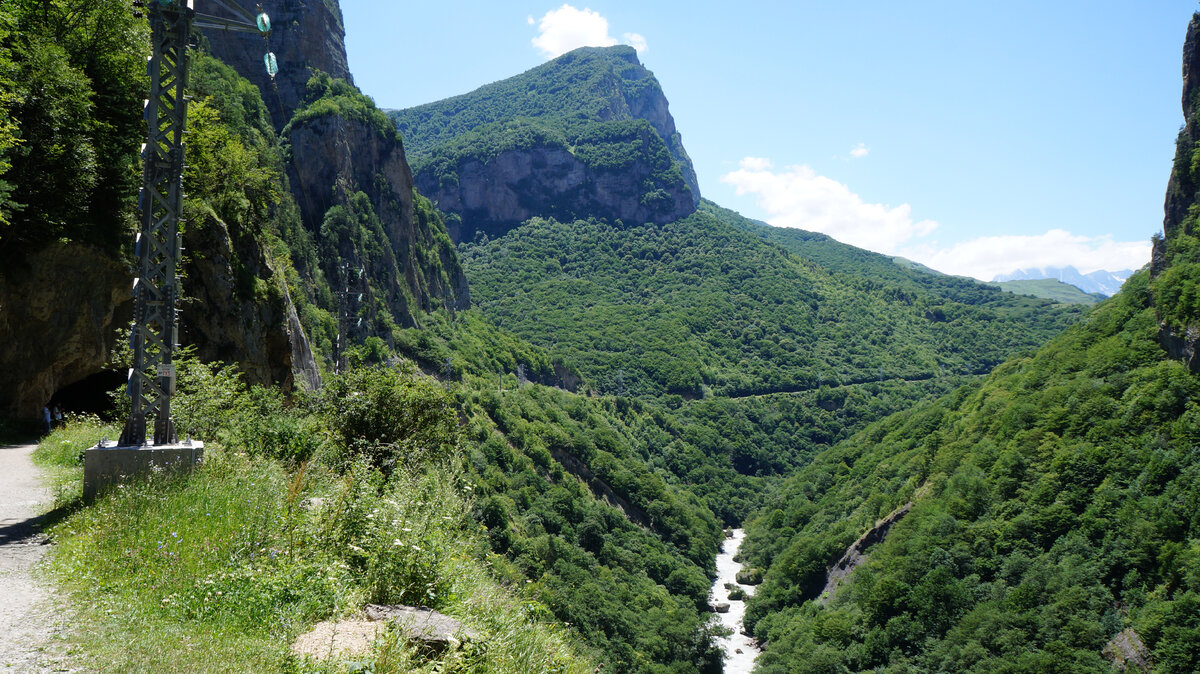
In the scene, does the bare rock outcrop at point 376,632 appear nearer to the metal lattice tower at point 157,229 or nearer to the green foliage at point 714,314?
the metal lattice tower at point 157,229

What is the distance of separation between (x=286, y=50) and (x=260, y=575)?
269ft

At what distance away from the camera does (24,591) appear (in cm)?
551

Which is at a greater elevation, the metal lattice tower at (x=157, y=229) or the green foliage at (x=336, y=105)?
the green foliage at (x=336, y=105)

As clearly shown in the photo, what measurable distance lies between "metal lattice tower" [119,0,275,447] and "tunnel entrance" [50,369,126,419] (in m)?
12.8

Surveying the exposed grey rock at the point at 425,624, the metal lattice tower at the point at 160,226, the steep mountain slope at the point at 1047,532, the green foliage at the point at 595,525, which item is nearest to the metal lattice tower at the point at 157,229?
the metal lattice tower at the point at 160,226

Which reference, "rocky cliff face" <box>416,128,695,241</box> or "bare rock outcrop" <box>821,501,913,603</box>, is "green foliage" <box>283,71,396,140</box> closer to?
"bare rock outcrop" <box>821,501,913,603</box>

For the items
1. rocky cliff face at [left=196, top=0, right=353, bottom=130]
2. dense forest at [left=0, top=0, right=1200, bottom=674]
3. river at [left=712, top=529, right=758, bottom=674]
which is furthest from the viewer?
rocky cliff face at [left=196, top=0, right=353, bottom=130]

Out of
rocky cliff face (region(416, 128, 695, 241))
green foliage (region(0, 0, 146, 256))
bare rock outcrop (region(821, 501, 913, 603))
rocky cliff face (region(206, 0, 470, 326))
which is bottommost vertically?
bare rock outcrop (region(821, 501, 913, 603))

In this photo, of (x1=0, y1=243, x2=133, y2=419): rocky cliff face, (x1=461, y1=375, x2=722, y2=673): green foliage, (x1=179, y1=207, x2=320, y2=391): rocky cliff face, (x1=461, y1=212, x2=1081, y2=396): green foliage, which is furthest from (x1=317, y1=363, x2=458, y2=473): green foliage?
(x1=461, y1=212, x2=1081, y2=396): green foliage

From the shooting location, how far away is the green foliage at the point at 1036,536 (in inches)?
1721

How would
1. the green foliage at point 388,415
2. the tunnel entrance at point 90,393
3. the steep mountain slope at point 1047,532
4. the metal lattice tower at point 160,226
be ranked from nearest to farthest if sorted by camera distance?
the metal lattice tower at point 160,226
the green foliage at point 388,415
the tunnel entrance at point 90,393
the steep mountain slope at point 1047,532

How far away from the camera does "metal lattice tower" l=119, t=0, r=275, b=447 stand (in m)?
8.33

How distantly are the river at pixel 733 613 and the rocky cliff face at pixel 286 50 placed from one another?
67.5 meters

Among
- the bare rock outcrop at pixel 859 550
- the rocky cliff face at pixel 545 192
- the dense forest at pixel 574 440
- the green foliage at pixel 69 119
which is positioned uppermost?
the rocky cliff face at pixel 545 192
